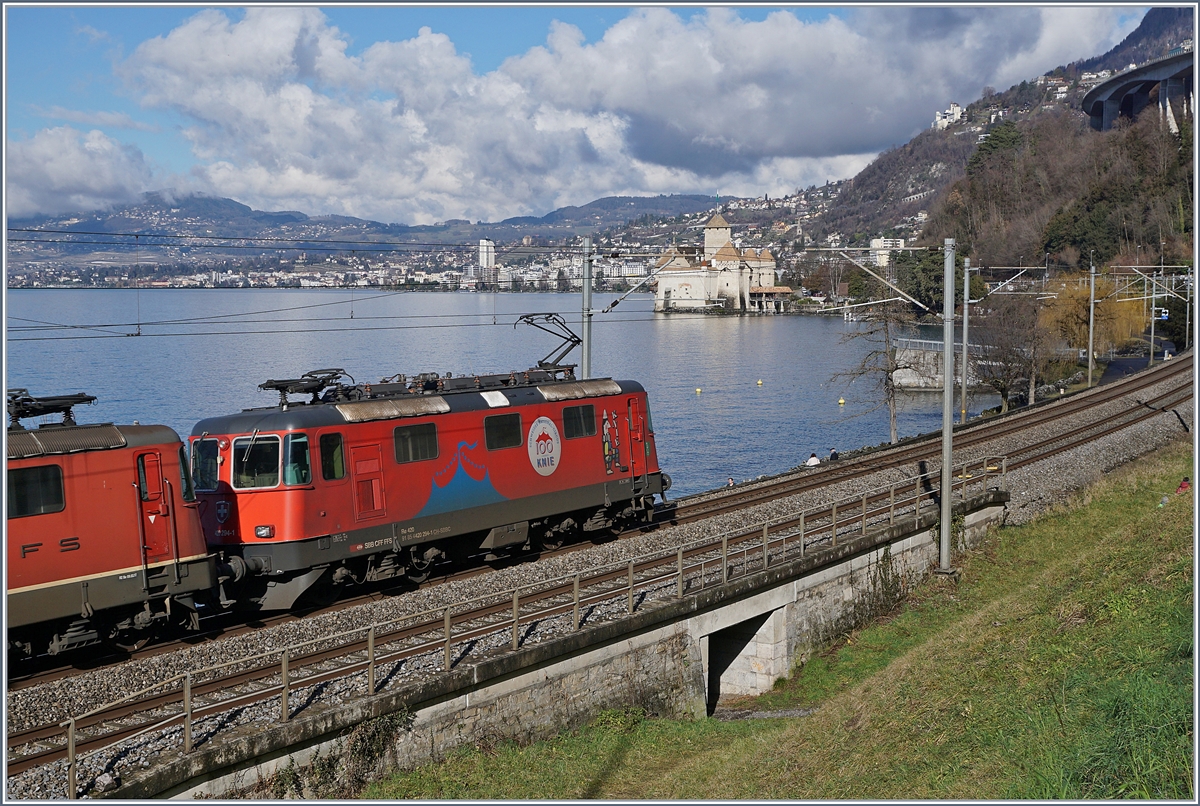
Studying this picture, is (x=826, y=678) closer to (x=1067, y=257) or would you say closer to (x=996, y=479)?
(x=996, y=479)

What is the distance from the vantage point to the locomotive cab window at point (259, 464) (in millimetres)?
16109

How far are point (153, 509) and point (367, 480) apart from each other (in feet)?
12.1

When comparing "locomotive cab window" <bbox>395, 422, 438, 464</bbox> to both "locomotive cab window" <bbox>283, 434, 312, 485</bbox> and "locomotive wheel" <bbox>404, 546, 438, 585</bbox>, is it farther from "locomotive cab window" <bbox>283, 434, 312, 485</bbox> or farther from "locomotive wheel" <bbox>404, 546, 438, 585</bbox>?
"locomotive cab window" <bbox>283, 434, 312, 485</bbox>

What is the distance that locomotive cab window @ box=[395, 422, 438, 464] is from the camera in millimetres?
17578

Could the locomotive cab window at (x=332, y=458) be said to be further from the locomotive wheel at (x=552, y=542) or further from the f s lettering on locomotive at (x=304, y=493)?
the locomotive wheel at (x=552, y=542)

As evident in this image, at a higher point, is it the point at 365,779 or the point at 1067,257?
the point at 1067,257

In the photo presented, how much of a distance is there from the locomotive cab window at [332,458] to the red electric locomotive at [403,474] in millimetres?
20

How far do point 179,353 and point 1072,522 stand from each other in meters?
82.3

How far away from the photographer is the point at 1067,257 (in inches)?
4021

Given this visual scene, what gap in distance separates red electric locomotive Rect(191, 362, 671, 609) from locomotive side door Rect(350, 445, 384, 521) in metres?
0.02

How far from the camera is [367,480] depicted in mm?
17062

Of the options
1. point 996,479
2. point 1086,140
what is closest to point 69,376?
point 996,479

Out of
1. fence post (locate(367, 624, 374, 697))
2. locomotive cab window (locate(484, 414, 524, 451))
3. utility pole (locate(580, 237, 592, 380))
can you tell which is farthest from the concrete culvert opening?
fence post (locate(367, 624, 374, 697))

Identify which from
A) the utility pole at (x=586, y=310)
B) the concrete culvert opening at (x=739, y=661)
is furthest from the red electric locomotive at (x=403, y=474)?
the concrete culvert opening at (x=739, y=661)
